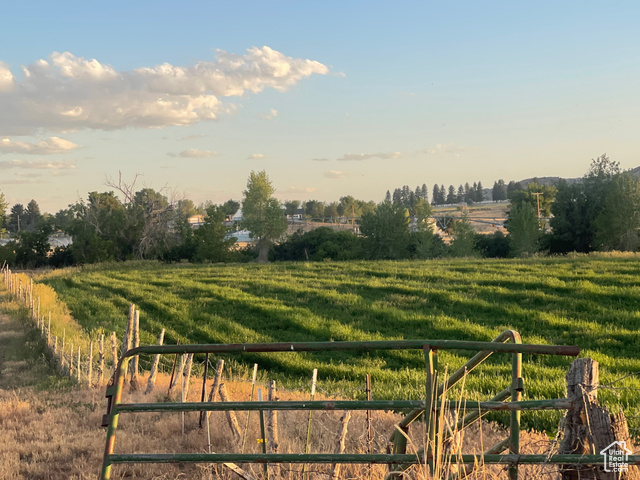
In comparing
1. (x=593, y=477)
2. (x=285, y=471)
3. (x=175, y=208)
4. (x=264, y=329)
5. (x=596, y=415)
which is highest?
(x=175, y=208)

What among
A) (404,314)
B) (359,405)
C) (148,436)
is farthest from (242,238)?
(359,405)

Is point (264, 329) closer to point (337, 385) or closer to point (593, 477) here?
point (337, 385)

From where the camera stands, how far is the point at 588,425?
326 centimetres

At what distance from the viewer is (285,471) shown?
5.70m

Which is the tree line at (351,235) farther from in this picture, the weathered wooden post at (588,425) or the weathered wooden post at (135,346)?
the weathered wooden post at (588,425)

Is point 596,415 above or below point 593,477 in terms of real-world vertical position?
above

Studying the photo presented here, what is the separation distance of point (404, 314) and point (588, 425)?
17.4 metres

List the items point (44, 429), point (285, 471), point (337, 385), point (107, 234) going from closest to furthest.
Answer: point (285, 471), point (44, 429), point (337, 385), point (107, 234)

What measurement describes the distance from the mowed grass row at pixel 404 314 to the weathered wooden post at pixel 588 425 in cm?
565

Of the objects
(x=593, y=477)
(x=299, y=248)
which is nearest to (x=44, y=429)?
(x=593, y=477)

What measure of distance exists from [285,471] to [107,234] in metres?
60.8

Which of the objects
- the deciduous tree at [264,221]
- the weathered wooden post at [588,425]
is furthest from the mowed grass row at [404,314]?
the deciduous tree at [264,221]

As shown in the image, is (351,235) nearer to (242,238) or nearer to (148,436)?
(148,436)

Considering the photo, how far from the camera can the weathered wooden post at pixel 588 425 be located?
3275 mm
